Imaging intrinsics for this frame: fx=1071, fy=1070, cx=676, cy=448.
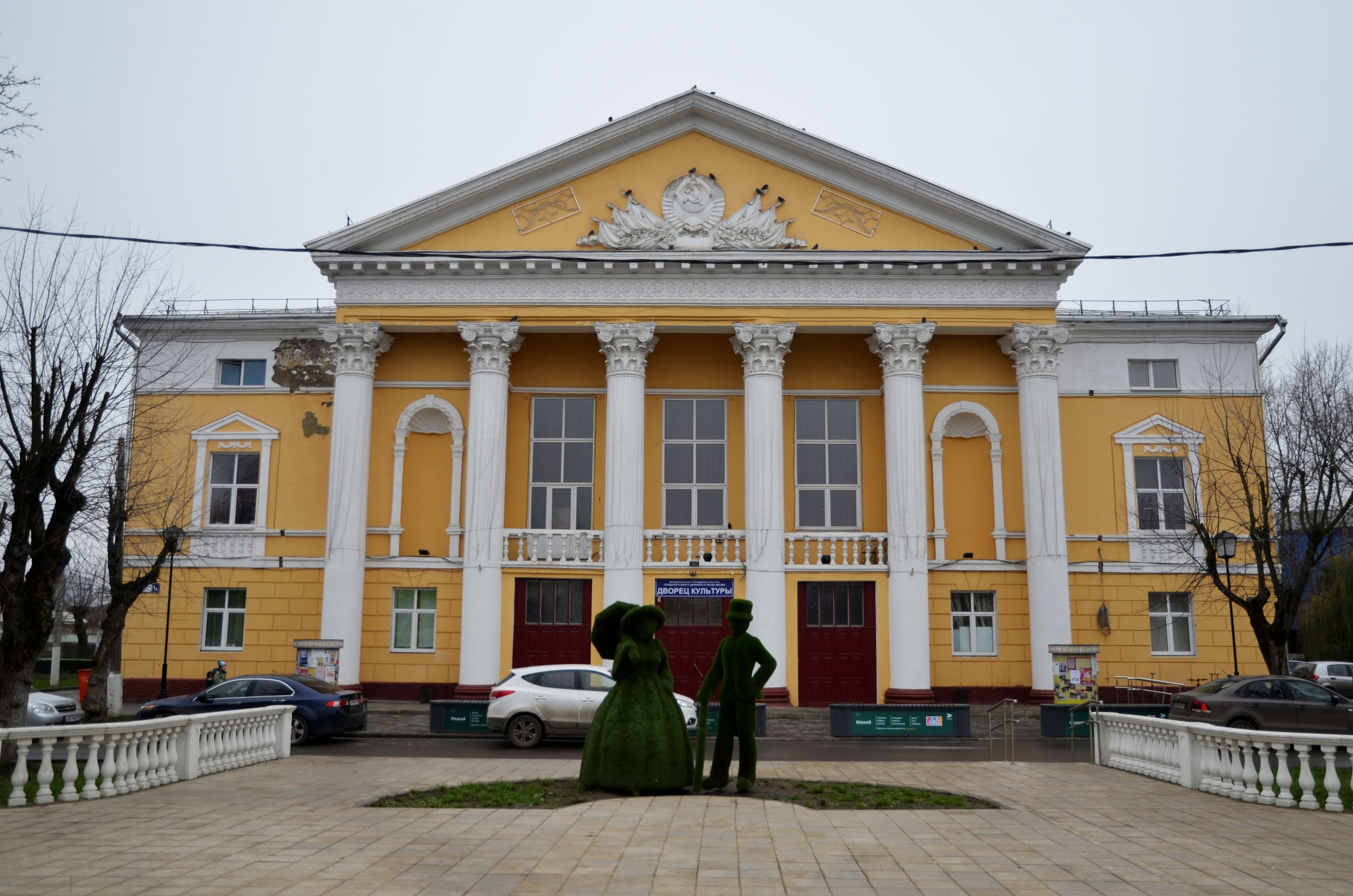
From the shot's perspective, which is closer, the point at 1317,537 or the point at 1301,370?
the point at 1317,537

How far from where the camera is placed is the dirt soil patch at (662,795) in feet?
36.7

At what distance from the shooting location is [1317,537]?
2327 centimetres

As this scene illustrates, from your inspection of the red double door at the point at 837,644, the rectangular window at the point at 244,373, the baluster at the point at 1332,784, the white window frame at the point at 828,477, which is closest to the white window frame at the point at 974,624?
the red double door at the point at 837,644

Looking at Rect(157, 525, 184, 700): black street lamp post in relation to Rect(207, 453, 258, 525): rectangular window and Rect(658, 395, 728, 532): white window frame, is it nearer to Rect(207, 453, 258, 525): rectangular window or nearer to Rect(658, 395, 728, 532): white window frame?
Rect(207, 453, 258, 525): rectangular window

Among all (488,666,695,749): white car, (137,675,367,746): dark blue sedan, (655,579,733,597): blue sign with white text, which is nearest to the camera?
(488,666,695,749): white car

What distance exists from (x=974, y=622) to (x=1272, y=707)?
26.9 ft

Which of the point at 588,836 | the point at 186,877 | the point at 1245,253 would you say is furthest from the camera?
the point at 1245,253

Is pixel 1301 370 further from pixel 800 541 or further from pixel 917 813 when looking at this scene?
pixel 917 813

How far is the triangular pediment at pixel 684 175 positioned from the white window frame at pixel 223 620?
9290 mm

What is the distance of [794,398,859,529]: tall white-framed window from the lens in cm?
2733

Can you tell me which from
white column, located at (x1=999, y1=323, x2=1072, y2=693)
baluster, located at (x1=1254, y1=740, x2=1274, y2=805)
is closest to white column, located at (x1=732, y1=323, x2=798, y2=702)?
white column, located at (x1=999, y1=323, x2=1072, y2=693)

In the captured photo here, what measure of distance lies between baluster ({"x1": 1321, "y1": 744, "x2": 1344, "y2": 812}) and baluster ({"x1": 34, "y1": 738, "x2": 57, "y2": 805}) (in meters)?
13.3

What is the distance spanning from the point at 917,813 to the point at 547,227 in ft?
62.8

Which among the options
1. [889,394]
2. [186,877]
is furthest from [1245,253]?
[186,877]
